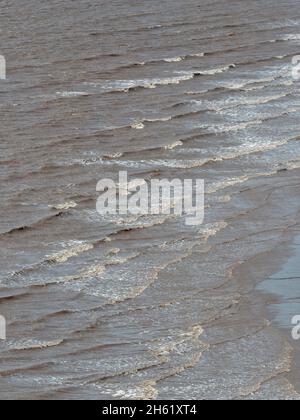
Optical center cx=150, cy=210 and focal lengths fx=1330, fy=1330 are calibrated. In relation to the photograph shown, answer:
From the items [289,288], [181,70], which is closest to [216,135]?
[181,70]

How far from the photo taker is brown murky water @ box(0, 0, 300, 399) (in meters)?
5.38

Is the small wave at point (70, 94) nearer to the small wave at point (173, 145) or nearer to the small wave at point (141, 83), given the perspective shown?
the small wave at point (141, 83)

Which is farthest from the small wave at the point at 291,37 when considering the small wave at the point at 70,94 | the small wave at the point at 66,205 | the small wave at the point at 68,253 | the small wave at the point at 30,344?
the small wave at the point at 30,344

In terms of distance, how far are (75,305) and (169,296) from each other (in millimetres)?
449

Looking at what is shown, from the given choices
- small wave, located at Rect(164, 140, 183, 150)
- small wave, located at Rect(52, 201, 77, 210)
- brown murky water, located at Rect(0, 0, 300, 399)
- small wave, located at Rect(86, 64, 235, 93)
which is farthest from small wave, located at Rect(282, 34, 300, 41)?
small wave, located at Rect(52, 201, 77, 210)

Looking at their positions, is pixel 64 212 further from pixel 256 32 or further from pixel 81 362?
pixel 256 32

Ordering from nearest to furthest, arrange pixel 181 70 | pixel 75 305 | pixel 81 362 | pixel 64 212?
pixel 81 362 → pixel 75 305 → pixel 64 212 → pixel 181 70

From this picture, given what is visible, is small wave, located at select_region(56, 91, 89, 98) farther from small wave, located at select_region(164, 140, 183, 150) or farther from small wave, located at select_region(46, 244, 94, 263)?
small wave, located at select_region(46, 244, 94, 263)

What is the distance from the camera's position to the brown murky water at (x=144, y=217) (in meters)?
5.38

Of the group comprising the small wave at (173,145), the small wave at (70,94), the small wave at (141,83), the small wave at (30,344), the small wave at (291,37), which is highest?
the small wave at (30,344)

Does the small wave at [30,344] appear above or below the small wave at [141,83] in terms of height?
above

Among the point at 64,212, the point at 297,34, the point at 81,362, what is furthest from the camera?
the point at 297,34

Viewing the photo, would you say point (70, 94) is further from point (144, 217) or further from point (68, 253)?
point (68, 253)

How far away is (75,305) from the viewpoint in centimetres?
595
